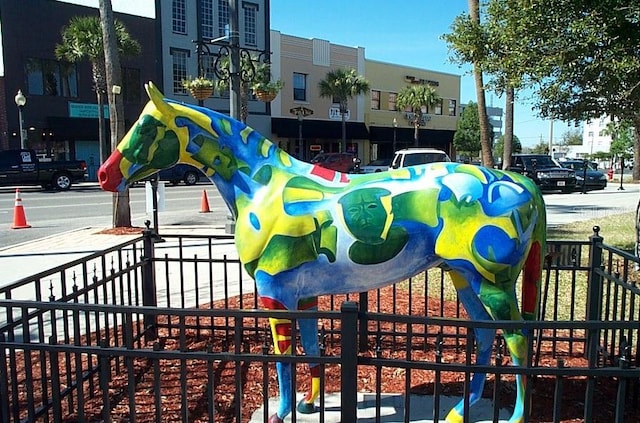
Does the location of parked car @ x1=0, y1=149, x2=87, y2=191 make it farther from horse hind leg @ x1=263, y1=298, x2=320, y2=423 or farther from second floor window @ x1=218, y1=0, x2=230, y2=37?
horse hind leg @ x1=263, y1=298, x2=320, y2=423

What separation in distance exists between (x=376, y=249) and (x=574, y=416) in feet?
5.90

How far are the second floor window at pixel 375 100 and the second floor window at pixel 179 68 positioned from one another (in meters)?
15.6

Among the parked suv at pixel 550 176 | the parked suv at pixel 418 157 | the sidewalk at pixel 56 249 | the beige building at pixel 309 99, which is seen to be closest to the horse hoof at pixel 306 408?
the sidewalk at pixel 56 249

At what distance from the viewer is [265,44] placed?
1506 inches

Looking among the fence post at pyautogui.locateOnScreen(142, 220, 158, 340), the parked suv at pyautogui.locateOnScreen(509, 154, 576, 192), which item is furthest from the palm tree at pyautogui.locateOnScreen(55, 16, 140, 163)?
the fence post at pyautogui.locateOnScreen(142, 220, 158, 340)

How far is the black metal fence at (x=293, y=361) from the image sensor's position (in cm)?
237

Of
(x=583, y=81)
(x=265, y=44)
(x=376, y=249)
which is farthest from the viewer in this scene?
(x=265, y=44)

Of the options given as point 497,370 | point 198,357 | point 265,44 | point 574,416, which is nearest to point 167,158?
point 198,357

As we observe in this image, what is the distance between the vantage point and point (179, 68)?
1387 inches

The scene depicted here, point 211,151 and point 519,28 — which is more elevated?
point 519,28

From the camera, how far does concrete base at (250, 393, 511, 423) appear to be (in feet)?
11.6

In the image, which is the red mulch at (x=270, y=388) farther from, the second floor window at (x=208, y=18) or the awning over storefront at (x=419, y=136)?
the awning over storefront at (x=419, y=136)

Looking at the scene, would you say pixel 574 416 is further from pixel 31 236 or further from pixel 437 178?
pixel 31 236

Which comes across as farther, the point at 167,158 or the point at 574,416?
the point at 574,416
